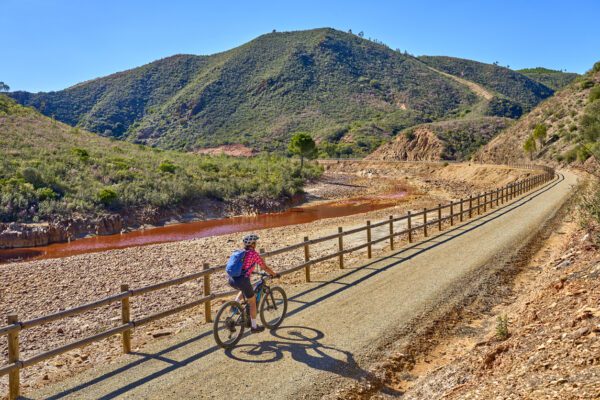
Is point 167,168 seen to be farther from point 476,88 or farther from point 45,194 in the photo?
point 476,88

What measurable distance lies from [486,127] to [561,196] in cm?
7382

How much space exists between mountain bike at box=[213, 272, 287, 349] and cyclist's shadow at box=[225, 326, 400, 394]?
22cm

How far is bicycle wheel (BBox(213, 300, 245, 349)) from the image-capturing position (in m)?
7.97

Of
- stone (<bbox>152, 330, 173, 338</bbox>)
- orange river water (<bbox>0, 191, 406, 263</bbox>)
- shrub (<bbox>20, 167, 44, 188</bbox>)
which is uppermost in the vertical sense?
shrub (<bbox>20, 167, 44, 188</bbox>)

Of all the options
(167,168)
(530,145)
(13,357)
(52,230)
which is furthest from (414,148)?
(13,357)

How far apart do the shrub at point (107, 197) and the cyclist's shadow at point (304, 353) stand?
2628 centimetres

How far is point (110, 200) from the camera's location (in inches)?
1257

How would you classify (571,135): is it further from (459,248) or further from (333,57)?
(333,57)

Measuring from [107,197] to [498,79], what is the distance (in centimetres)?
16628

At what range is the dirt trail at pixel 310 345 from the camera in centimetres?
677

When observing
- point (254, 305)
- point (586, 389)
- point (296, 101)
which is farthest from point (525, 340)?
point (296, 101)

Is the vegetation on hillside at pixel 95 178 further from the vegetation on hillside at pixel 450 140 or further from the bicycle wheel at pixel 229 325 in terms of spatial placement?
the vegetation on hillside at pixel 450 140

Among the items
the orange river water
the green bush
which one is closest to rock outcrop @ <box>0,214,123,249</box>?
the orange river water

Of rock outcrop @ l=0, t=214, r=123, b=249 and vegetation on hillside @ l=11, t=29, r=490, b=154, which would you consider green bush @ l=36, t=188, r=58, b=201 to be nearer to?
rock outcrop @ l=0, t=214, r=123, b=249
